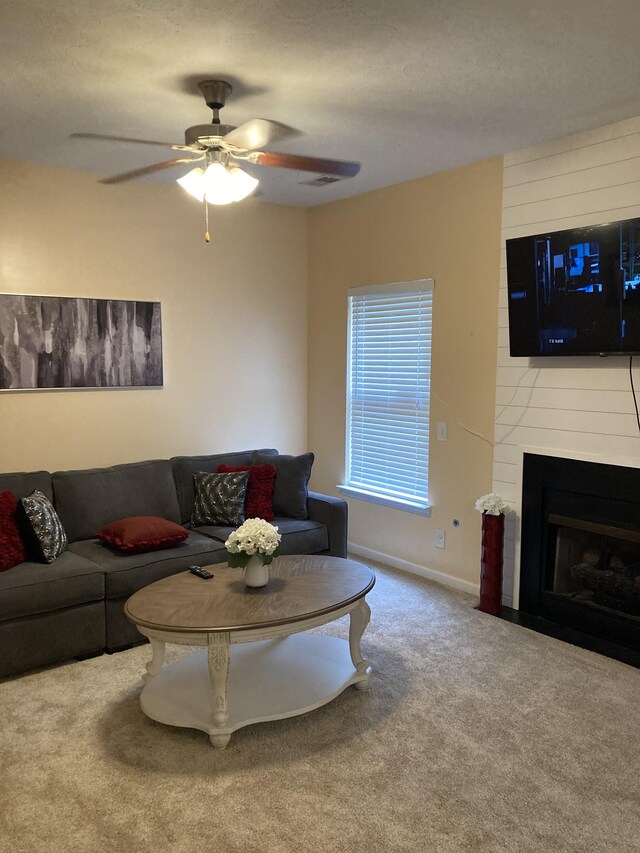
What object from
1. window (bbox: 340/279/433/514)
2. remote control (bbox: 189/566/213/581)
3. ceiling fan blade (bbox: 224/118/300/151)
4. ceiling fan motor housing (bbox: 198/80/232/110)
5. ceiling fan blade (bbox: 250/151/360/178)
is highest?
ceiling fan motor housing (bbox: 198/80/232/110)

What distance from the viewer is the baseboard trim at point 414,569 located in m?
4.53

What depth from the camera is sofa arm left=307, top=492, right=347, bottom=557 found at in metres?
4.61

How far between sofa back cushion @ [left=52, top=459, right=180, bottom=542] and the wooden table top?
1.07 metres

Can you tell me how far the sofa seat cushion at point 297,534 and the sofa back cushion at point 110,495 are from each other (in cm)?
36

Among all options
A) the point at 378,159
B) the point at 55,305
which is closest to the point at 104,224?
the point at 55,305

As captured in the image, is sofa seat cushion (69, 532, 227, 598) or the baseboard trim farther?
the baseboard trim

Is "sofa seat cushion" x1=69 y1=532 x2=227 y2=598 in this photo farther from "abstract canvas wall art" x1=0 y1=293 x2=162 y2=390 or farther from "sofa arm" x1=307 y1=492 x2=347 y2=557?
"abstract canvas wall art" x1=0 y1=293 x2=162 y2=390

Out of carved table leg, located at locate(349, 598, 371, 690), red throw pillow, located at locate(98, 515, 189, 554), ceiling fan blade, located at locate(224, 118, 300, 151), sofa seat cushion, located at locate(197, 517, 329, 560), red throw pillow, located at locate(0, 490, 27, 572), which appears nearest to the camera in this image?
ceiling fan blade, located at locate(224, 118, 300, 151)

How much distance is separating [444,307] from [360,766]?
300cm

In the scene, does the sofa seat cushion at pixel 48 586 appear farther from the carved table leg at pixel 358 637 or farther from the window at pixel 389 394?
the window at pixel 389 394

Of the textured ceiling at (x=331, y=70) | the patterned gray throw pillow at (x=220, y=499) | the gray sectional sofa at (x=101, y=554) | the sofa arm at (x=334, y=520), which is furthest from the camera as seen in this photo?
the sofa arm at (x=334, y=520)

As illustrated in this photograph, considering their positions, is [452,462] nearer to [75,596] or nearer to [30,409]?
[75,596]

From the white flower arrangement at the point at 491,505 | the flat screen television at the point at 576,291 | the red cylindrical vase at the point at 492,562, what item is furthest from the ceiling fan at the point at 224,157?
the red cylindrical vase at the point at 492,562

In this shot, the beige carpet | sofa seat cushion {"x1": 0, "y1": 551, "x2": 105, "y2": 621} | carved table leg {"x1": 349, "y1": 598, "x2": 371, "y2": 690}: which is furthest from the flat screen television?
sofa seat cushion {"x1": 0, "y1": 551, "x2": 105, "y2": 621}
